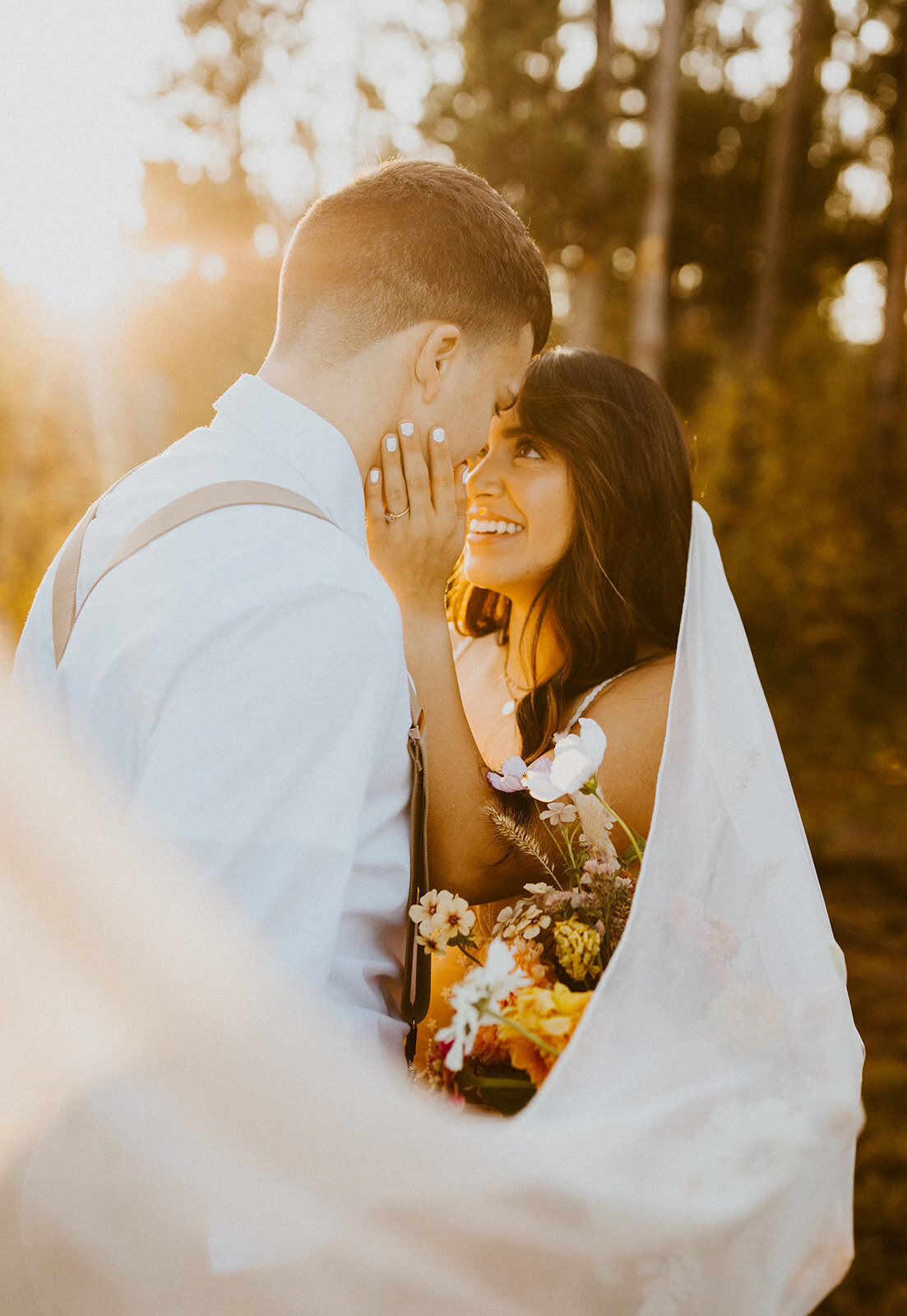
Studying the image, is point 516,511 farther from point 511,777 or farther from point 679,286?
point 679,286

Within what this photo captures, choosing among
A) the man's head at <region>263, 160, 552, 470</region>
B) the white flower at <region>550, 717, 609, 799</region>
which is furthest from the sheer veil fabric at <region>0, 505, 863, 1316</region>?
the man's head at <region>263, 160, 552, 470</region>

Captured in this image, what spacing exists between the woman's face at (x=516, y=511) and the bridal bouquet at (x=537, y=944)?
101 centimetres

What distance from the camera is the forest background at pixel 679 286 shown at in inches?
335

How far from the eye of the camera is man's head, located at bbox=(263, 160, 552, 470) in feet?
5.64

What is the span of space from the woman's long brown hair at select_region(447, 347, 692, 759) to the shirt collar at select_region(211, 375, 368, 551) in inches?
45.1

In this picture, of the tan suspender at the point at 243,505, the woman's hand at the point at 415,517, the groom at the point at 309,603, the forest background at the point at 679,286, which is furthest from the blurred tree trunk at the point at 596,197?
the tan suspender at the point at 243,505

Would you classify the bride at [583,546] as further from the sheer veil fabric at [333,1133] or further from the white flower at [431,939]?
the sheer veil fabric at [333,1133]

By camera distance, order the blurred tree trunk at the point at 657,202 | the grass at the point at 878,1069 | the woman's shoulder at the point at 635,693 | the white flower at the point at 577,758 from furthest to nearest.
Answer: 1. the blurred tree trunk at the point at 657,202
2. the grass at the point at 878,1069
3. the woman's shoulder at the point at 635,693
4. the white flower at the point at 577,758

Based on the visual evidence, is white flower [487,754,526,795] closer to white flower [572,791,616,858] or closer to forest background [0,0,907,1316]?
white flower [572,791,616,858]

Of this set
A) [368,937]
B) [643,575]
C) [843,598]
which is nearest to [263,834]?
[368,937]

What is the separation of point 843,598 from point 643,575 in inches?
297

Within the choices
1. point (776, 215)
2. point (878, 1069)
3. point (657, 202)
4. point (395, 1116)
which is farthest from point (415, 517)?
point (776, 215)

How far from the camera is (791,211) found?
11.7m

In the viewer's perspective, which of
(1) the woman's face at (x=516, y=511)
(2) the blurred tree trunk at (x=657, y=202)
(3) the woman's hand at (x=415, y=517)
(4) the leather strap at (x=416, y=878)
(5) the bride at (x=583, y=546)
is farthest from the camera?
(2) the blurred tree trunk at (x=657, y=202)
